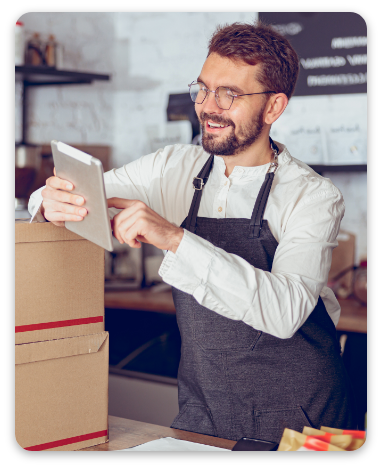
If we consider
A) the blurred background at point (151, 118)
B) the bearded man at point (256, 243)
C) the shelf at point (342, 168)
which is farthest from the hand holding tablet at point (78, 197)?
the shelf at point (342, 168)

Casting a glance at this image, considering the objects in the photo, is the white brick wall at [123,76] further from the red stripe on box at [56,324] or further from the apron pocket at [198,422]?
the red stripe on box at [56,324]

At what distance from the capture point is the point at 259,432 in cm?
137

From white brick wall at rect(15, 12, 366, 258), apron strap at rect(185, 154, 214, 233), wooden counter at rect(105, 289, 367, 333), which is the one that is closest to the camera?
apron strap at rect(185, 154, 214, 233)

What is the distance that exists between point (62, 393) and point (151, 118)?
210 centimetres

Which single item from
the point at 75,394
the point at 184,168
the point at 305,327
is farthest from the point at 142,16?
the point at 75,394

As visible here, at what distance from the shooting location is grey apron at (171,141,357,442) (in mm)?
1358

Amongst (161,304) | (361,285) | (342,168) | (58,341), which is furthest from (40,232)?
(342,168)

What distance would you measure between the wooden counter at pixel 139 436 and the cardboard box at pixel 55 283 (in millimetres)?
229

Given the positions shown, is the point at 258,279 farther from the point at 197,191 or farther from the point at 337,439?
the point at 197,191

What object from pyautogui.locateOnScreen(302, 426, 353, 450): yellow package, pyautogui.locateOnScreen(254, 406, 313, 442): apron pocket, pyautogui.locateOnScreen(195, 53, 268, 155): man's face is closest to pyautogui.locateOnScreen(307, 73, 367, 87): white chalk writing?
pyautogui.locateOnScreen(195, 53, 268, 155): man's face

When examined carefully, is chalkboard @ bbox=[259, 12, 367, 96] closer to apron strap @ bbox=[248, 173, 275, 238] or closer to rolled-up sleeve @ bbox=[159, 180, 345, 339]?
apron strap @ bbox=[248, 173, 275, 238]

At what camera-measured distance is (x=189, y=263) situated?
109 cm

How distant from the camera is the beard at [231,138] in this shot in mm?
1403

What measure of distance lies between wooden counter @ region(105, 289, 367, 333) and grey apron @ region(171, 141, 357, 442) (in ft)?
2.47
